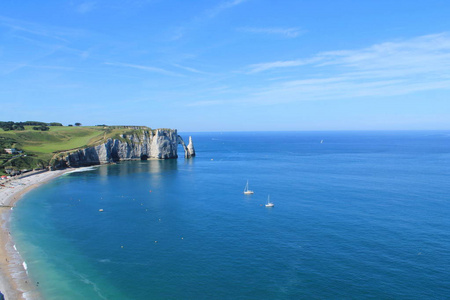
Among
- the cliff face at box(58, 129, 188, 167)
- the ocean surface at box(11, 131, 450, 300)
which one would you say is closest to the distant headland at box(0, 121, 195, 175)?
the cliff face at box(58, 129, 188, 167)

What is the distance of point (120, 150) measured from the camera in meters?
188

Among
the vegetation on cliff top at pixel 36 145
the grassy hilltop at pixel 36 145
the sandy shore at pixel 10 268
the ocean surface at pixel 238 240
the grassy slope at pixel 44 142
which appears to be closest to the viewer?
the sandy shore at pixel 10 268

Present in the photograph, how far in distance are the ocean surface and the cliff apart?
54217mm

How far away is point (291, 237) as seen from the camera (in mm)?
61750

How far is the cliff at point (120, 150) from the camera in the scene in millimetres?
166250

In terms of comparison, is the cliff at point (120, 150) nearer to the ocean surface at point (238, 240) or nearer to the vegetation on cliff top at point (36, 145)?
the vegetation on cliff top at point (36, 145)

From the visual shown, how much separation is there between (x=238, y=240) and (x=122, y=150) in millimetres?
144429

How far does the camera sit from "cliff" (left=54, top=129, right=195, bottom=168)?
16625 cm

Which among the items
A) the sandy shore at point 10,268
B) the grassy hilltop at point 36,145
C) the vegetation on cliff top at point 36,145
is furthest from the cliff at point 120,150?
the sandy shore at point 10,268

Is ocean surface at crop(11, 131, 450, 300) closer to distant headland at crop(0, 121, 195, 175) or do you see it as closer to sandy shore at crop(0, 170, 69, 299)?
sandy shore at crop(0, 170, 69, 299)

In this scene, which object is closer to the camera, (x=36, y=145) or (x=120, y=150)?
(x=36, y=145)

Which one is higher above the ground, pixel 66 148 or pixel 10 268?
pixel 66 148

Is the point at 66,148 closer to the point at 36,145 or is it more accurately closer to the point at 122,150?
the point at 36,145

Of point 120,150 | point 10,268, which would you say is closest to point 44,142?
point 120,150
